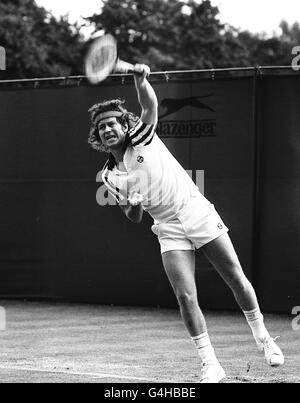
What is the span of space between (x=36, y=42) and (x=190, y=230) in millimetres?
28585

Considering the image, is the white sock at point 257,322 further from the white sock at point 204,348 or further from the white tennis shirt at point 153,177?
the white tennis shirt at point 153,177

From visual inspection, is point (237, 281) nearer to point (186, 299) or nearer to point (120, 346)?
point (186, 299)

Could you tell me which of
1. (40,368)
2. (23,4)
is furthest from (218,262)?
(23,4)

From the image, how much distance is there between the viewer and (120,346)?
9766mm

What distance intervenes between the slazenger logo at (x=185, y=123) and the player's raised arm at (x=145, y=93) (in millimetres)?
4531

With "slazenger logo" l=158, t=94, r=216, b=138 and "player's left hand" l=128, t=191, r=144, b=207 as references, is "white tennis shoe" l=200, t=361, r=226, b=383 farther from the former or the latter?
"slazenger logo" l=158, t=94, r=216, b=138

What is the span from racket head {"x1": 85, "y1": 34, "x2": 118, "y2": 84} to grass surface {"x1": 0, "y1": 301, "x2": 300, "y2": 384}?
2261mm

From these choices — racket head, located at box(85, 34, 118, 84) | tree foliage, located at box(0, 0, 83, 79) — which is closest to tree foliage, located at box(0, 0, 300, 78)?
tree foliage, located at box(0, 0, 83, 79)

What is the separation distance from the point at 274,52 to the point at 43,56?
814 inches

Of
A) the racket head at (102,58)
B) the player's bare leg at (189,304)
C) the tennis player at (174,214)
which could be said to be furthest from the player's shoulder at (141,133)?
the player's bare leg at (189,304)

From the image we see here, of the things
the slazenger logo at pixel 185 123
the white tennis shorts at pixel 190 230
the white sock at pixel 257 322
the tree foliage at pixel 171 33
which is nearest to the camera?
the white tennis shorts at pixel 190 230

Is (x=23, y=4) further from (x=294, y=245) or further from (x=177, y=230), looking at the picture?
(x=177, y=230)

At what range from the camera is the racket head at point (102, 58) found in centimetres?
758

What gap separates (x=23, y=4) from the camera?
35281mm
